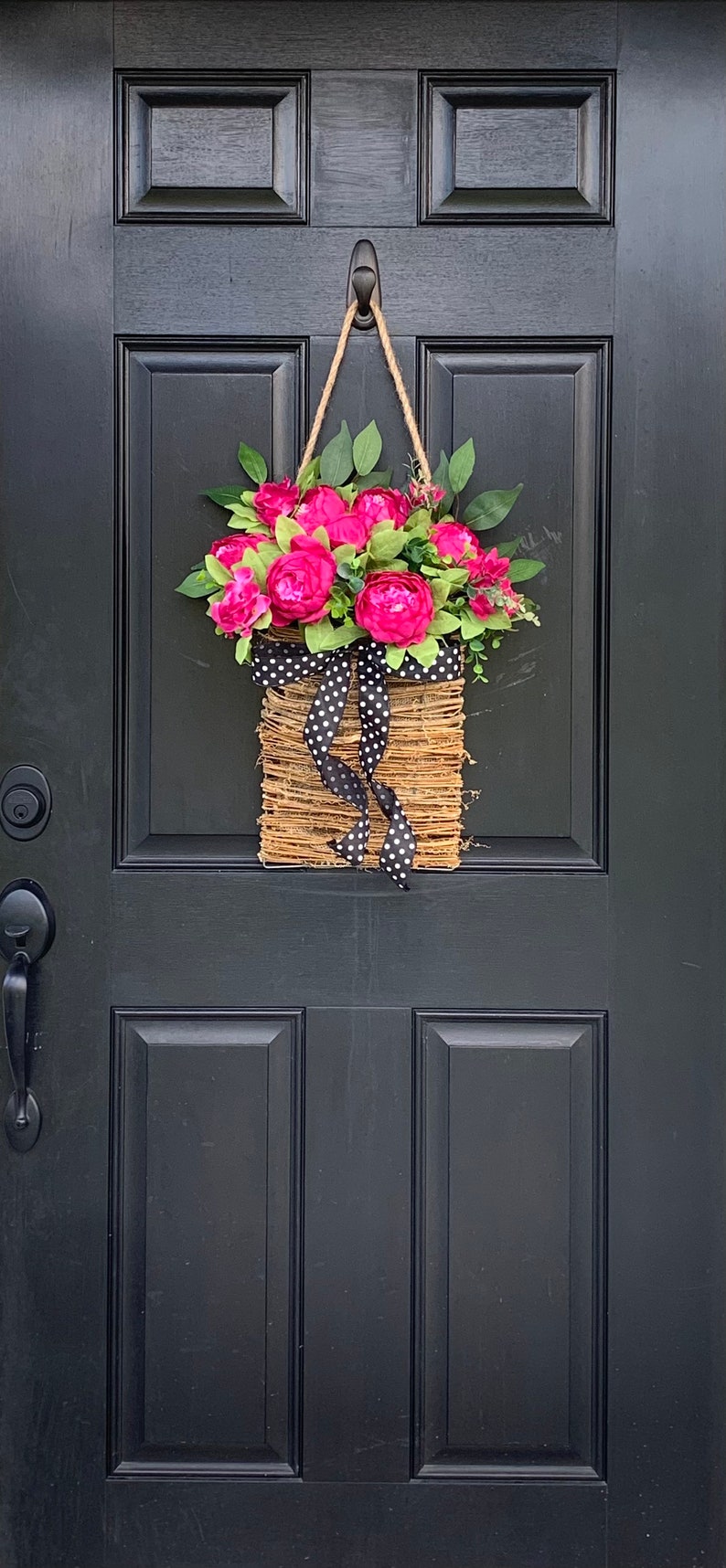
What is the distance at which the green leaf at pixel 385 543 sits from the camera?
4.62 feet

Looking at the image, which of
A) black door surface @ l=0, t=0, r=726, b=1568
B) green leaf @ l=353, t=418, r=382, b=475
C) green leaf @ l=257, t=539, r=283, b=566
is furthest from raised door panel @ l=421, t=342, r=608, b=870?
green leaf @ l=257, t=539, r=283, b=566

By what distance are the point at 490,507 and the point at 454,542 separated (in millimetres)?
114

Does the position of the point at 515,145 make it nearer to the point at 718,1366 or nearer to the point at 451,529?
the point at 451,529

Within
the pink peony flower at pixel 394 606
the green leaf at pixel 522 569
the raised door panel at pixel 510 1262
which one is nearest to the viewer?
the pink peony flower at pixel 394 606

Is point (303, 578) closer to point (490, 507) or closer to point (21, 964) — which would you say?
point (490, 507)

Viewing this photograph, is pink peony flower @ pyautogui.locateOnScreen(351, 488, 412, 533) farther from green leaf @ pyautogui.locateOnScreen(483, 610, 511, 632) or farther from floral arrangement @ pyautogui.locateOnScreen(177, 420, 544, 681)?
green leaf @ pyautogui.locateOnScreen(483, 610, 511, 632)

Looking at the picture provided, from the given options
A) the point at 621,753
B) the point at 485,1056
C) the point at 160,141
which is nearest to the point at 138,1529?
the point at 485,1056

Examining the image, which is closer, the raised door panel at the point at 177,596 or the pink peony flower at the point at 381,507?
the pink peony flower at the point at 381,507

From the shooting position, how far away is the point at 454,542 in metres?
1.44

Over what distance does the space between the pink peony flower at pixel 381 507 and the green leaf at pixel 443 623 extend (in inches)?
5.0

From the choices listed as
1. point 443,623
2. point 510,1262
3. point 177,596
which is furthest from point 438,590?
point 510,1262

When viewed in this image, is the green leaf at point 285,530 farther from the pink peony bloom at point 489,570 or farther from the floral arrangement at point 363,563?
the pink peony bloom at point 489,570

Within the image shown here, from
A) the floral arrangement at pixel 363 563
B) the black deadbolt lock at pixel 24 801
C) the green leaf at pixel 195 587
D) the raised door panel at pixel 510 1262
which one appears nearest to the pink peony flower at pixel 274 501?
the floral arrangement at pixel 363 563

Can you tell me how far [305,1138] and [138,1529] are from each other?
1.93ft
